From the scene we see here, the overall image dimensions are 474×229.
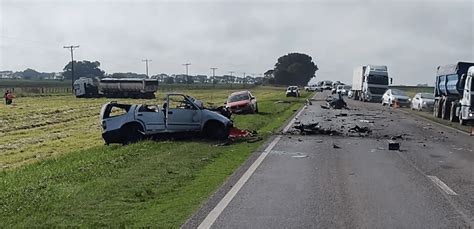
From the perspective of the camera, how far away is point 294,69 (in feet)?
610

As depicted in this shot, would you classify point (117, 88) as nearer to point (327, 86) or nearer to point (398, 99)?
point (398, 99)

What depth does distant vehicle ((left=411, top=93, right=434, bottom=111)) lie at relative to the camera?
162ft

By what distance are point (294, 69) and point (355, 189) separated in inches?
6905

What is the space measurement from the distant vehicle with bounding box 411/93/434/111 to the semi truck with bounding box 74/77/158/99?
4400cm

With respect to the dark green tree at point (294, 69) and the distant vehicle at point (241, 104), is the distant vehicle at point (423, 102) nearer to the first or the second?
the distant vehicle at point (241, 104)

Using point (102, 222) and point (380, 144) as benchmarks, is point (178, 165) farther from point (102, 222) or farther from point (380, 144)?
point (380, 144)

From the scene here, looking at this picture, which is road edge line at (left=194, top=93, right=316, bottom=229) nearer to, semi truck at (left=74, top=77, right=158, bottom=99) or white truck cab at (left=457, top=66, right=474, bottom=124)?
white truck cab at (left=457, top=66, right=474, bottom=124)

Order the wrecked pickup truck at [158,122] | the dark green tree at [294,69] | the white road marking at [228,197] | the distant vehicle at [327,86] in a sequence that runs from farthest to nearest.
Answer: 1. the dark green tree at [294,69]
2. the distant vehicle at [327,86]
3. the wrecked pickup truck at [158,122]
4. the white road marking at [228,197]

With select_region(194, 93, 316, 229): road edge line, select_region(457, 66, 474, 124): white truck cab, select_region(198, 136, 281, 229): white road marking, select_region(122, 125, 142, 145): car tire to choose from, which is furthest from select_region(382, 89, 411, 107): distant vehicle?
select_region(198, 136, 281, 229): white road marking

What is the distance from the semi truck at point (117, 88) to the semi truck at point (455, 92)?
173 feet

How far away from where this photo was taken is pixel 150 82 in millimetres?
89500

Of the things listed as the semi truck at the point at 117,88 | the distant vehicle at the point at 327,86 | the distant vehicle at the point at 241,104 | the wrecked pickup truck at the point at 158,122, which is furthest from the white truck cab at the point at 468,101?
the distant vehicle at the point at 327,86

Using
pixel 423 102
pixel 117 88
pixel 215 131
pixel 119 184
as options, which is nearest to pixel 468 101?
pixel 215 131

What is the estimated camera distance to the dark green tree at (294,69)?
186000 mm
